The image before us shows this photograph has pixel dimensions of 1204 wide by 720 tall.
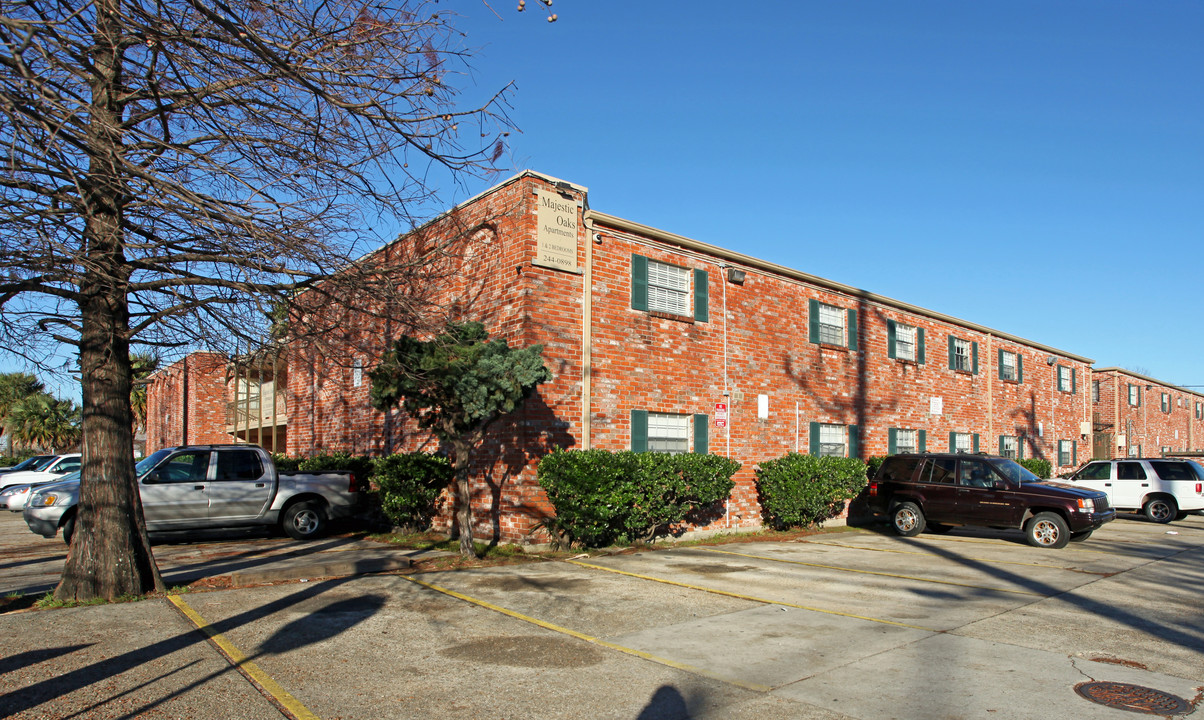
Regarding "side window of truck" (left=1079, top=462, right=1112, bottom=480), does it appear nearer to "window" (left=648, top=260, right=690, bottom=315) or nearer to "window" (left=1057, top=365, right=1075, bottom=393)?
"window" (left=1057, top=365, right=1075, bottom=393)

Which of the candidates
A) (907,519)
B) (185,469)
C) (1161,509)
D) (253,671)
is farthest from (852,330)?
(253,671)

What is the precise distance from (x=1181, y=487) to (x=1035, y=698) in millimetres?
19410

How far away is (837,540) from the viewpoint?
15.8 m

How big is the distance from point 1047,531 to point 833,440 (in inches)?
223

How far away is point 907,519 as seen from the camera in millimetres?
16828

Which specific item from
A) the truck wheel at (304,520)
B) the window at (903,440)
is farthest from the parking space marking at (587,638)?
the window at (903,440)

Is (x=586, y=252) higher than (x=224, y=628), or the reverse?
(x=586, y=252)

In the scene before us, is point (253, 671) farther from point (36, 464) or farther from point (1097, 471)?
point (36, 464)

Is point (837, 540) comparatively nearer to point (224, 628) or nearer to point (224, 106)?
point (224, 628)

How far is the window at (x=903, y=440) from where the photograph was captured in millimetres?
21547

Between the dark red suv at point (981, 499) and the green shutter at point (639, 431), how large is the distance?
243 inches

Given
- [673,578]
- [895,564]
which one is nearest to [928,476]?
[895,564]

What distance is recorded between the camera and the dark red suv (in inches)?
571

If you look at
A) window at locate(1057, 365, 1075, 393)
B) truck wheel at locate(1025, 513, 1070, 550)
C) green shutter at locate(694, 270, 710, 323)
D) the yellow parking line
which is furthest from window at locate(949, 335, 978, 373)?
the yellow parking line
